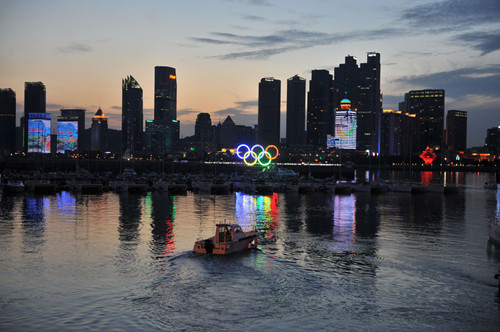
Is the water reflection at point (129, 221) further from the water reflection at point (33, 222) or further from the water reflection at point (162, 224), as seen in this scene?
the water reflection at point (33, 222)

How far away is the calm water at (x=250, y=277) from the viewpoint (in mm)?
25391

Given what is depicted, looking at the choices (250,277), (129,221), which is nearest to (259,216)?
(129,221)

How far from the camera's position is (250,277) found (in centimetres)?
3322

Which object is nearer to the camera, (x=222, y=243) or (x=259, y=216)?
(x=222, y=243)

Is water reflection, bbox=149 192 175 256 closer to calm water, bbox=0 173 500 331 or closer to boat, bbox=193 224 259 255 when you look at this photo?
calm water, bbox=0 173 500 331

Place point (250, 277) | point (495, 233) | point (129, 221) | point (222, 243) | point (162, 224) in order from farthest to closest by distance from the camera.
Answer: point (129, 221), point (162, 224), point (495, 233), point (222, 243), point (250, 277)

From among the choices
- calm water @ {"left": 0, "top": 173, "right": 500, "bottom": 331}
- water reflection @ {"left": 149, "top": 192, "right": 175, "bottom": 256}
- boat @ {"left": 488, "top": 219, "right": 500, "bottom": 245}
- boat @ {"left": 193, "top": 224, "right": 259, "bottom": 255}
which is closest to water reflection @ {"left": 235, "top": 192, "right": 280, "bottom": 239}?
calm water @ {"left": 0, "top": 173, "right": 500, "bottom": 331}

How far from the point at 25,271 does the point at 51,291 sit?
6.14 m

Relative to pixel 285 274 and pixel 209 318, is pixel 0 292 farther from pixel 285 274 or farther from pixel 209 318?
pixel 285 274

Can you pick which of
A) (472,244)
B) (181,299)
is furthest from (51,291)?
(472,244)

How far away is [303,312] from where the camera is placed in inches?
1043

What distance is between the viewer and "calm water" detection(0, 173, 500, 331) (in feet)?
83.3

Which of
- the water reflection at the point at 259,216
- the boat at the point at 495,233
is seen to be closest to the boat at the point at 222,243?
the water reflection at the point at 259,216

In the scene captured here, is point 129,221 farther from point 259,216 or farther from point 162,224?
point 259,216
